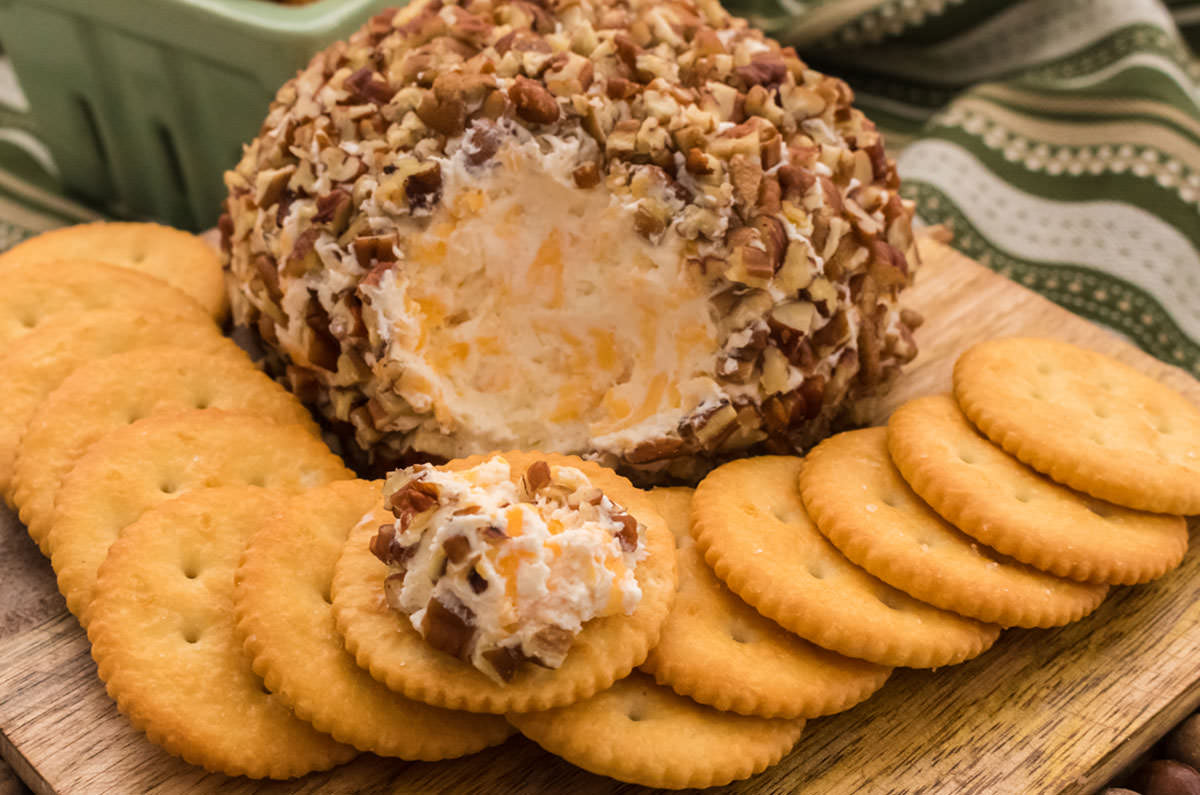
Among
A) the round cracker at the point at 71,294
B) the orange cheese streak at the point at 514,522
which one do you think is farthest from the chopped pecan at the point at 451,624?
the round cracker at the point at 71,294

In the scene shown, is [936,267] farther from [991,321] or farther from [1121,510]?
[1121,510]

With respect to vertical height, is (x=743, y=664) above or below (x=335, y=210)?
below

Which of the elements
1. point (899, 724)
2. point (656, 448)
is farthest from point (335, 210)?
point (899, 724)

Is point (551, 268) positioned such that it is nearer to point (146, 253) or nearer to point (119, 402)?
point (119, 402)

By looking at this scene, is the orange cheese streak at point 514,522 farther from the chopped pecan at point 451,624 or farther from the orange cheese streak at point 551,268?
the orange cheese streak at point 551,268

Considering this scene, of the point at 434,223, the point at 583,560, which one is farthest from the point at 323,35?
the point at 583,560
